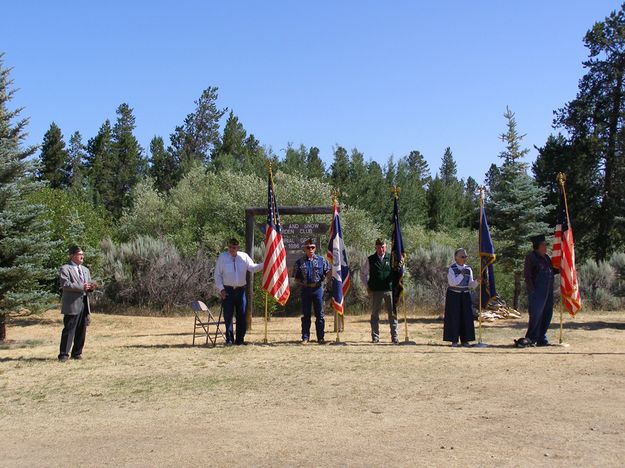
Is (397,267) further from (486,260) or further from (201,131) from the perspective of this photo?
(201,131)

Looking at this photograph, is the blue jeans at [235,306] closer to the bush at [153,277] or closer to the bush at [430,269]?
the bush at [153,277]

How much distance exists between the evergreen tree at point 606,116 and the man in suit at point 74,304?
21.4 metres

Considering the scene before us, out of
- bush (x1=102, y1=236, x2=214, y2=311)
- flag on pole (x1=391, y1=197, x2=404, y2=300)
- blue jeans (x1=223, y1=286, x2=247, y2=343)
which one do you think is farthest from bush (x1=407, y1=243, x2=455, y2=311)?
blue jeans (x1=223, y1=286, x2=247, y2=343)

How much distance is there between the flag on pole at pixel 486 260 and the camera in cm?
1374

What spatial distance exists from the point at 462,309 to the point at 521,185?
39.2ft

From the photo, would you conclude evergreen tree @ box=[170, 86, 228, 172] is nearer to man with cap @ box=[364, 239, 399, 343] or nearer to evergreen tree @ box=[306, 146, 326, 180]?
evergreen tree @ box=[306, 146, 326, 180]

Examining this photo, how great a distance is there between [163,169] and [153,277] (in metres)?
34.9

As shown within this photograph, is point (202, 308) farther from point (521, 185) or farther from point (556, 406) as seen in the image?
point (521, 185)

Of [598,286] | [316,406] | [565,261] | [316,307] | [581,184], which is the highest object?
[581,184]

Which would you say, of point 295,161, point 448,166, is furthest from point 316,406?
point 448,166

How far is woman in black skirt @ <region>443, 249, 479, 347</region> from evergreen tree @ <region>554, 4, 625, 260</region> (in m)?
16.5

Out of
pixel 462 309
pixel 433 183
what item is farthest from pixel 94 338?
pixel 433 183

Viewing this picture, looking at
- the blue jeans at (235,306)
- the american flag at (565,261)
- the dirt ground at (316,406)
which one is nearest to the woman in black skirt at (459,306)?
the dirt ground at (316,406)

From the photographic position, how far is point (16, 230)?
49.8 ft
